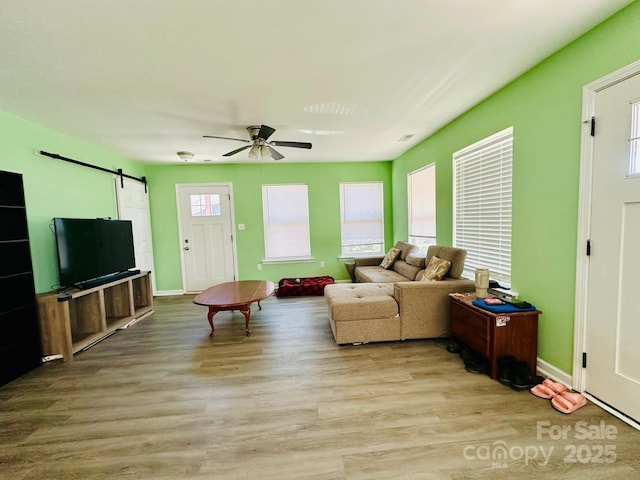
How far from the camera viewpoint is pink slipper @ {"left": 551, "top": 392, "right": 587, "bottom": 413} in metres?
1.70

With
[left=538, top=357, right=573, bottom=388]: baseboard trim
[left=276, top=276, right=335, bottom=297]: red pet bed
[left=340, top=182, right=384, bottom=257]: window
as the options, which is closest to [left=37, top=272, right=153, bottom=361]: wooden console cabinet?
[left=276, top=276, right=335, bottom=297]: red pet bed

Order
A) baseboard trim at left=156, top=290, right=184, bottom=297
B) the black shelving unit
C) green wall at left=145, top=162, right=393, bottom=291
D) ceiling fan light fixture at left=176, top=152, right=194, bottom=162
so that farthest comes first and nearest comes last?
baseboard trim at left=156, top=290, right=184, bottom=297, green wall at left=145, top=162, right=393, bottom=291, ceiling fan light fixture at left=176, top=152, right=194, bottom=162, the black shelving unit

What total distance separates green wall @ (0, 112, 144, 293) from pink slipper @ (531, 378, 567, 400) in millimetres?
4665

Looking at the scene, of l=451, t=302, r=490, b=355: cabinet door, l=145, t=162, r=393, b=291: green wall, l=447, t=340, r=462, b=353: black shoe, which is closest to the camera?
l=451, t=302, r=490, b=355: cabinet door

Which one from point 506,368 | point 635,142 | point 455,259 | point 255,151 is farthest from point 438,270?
point 255,151

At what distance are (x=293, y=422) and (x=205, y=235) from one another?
419cm

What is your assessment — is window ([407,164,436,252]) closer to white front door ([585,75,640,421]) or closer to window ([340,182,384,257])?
window ([340,182,384,257])

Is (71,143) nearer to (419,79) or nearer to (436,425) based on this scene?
(419,79)

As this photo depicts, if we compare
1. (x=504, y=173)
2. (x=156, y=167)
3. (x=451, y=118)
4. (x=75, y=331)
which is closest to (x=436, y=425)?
(x=504, y=173)

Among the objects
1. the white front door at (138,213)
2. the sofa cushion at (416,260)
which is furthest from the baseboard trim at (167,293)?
the sofa cushion at (416,260)

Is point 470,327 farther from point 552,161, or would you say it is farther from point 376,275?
point 376,275

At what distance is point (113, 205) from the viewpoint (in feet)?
13.3

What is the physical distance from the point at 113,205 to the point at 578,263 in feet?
18.0

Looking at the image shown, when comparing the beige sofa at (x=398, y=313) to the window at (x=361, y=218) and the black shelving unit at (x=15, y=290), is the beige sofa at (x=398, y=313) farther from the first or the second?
the black shelving unit at (x=15, y=290)
